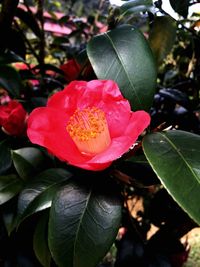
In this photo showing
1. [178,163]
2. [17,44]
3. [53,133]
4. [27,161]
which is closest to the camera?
[178,163]

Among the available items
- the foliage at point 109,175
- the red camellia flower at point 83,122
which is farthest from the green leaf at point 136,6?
the red camellia flower at point 83,122

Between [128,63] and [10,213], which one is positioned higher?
[128,63]

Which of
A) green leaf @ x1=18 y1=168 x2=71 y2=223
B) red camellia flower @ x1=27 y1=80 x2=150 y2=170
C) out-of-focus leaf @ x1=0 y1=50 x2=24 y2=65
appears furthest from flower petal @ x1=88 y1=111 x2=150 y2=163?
out-of-focus leaf @ x1=0 y1=50 x2=24 y2=65

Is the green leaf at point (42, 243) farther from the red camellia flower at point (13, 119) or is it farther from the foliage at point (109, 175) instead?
the red camellia flower at point (13, 119)

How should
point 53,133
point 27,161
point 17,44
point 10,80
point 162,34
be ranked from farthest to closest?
point 17,44, point 10,80, point 162,34, point 27,161, point 53,133

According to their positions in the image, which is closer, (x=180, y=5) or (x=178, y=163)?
(x=178, y=163)

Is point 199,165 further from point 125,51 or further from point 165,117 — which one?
point 165,117

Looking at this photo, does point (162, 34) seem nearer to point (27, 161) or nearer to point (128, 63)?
point (128, 63)

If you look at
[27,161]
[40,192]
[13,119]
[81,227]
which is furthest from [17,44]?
[81,227]
